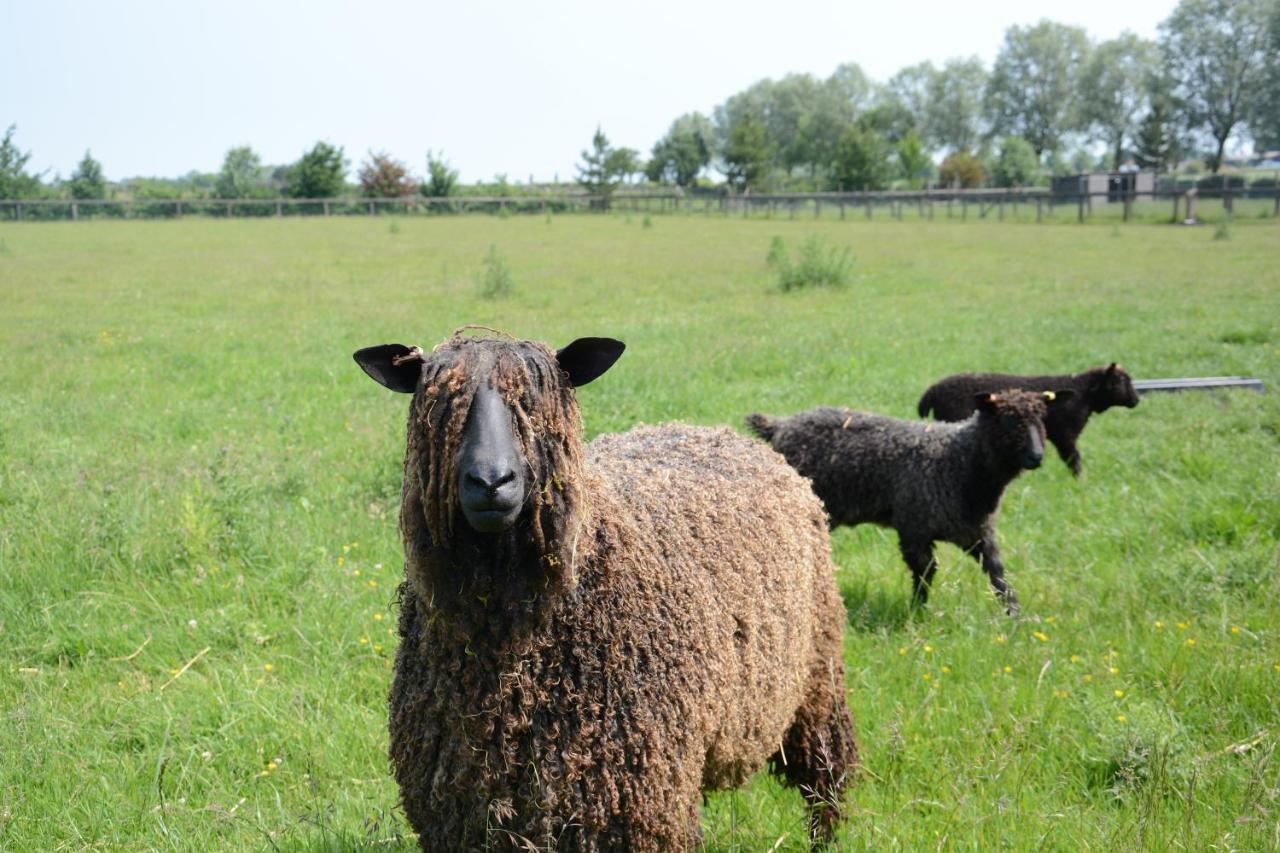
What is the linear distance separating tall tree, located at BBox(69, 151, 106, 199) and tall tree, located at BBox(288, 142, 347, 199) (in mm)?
12992

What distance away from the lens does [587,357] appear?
2.88 metres

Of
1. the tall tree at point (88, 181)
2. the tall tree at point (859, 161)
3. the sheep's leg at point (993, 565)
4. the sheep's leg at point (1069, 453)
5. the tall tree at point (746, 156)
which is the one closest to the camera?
the sheep's leg at point (993, 565)

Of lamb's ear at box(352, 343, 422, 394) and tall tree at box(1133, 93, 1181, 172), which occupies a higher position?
tall tree at box(1133, 93, 1181, 172)

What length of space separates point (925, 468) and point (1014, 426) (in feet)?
2.10

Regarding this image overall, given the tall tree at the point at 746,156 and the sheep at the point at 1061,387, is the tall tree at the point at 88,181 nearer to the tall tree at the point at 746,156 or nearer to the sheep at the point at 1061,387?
the tall tree at the point at 746,156

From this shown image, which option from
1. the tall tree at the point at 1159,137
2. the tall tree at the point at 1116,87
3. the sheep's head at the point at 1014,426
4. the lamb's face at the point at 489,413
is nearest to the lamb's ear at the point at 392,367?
the lamb's face at the point at 489,413

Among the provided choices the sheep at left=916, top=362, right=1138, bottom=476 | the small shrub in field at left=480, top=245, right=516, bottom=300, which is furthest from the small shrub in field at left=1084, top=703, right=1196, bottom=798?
the small shrub in field at left=480, top=245, right=516, bottom=300

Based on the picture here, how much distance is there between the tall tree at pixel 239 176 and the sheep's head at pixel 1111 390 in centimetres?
7190

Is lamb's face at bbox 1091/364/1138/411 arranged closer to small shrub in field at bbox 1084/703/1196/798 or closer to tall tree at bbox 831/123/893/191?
small shrub in field at bbox 1084/703/1196/798

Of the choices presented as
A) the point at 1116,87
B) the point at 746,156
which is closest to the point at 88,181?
the point at 746,156

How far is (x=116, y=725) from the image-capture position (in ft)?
14.4

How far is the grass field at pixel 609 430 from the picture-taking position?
3.90m

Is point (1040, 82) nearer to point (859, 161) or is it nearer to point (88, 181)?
point (859, 161)

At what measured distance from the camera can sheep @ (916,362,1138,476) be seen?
8633 millimetres
